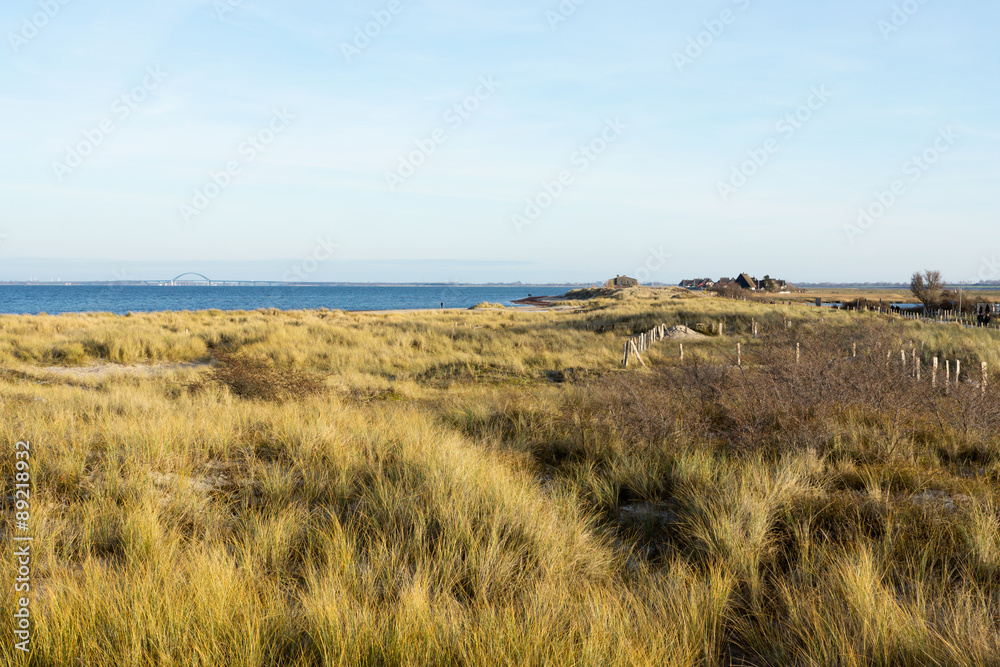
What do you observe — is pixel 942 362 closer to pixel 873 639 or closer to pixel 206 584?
pixel 873 639

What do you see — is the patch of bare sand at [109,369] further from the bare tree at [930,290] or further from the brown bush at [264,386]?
the bare tree at [930,290]

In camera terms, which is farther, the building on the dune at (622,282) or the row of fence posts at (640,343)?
the building on the dune at (622,282)

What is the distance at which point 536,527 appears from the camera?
Answer: 4191mm

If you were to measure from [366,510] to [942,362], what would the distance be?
1947 cm

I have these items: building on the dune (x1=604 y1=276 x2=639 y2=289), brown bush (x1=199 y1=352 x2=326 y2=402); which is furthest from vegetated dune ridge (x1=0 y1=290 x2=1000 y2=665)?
building on the dune (x1=604 y1=276 x2=639 y2=289)

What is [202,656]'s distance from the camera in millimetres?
2578

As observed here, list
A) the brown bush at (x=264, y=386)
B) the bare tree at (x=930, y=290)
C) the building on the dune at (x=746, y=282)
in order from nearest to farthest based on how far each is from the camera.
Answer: the brown bush at (x=264, y=386) → the bare tree at (x=930, y=290) → the building on the dune at (x=746, y=282)

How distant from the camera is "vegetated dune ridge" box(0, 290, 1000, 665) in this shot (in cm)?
290

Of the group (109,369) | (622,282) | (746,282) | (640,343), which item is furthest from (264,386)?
(622,282)

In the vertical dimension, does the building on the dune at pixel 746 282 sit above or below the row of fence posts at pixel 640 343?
above

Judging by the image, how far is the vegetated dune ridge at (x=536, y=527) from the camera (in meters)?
2.90

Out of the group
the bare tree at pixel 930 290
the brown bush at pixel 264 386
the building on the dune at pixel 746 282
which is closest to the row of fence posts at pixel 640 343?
the brown bush at pixel 264 386

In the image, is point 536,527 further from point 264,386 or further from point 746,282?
point 746,282

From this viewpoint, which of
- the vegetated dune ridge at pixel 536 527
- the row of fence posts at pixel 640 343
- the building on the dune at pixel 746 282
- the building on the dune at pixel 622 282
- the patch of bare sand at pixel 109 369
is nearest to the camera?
→ the vegetated dune ridge at pixel 536 527
